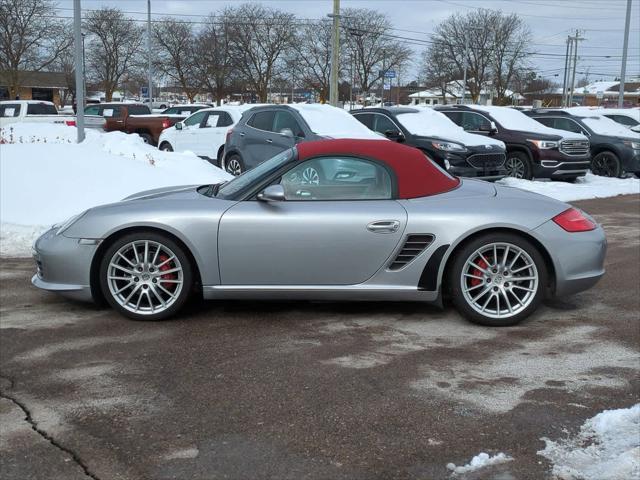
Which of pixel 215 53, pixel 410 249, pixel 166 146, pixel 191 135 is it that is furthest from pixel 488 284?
pixel 215 53

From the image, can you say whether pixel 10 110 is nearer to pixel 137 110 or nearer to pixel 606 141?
pixel 137 110

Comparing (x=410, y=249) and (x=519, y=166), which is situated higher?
(x=519, y=166)

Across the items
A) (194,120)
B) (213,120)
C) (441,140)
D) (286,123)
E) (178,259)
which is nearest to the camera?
(178,259)

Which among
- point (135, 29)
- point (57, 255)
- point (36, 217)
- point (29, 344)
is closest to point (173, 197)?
point (57, 255)

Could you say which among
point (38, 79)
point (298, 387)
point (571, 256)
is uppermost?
point (38, 79)

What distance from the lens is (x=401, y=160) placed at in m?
5.32

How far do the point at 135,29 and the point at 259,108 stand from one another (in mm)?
44711

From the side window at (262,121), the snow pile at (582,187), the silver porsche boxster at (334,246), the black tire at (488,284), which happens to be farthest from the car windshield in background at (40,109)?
the black tire at (488,284)

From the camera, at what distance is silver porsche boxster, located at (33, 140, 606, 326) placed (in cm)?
502

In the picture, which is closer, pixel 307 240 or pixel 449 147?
pixel 307 240

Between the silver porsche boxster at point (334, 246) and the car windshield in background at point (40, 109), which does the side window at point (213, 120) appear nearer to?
the car windshield in background at point (40, 109)

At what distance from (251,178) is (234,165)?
8.41 m

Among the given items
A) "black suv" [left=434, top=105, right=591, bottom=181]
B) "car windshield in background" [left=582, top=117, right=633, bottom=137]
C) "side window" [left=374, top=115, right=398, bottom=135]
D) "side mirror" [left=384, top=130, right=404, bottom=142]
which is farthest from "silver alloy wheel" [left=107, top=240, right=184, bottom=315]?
"car windshield in background" [left=582, top=117, right=633, bottom=137]

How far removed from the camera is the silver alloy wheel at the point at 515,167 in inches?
614
